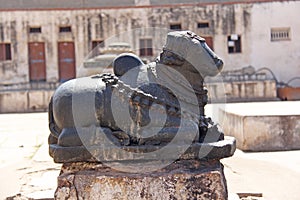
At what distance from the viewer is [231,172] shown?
5.16 metres

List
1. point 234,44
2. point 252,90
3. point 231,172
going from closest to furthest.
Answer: point 231,172 < point 252,90 < point 234,44

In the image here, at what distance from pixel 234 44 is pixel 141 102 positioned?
1765 centimetres

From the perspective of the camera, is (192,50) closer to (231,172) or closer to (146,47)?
(231,172)

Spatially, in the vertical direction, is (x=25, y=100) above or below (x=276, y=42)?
below

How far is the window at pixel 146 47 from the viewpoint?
772 inches

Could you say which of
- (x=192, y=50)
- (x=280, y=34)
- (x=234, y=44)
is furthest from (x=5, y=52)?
(x=192, y=50)

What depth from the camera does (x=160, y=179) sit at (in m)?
2.70

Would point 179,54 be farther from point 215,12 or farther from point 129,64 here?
point 215,12

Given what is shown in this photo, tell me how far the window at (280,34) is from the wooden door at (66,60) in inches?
359

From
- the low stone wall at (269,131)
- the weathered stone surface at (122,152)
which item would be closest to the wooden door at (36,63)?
the low stone wall at (269,131)

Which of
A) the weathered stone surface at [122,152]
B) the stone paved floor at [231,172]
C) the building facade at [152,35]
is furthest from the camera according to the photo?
the building facade at [152,35]

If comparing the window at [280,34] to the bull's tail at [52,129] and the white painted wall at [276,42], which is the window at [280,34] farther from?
the bull's tail at [52,129]

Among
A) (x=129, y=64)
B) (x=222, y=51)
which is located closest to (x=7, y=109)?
(x=222, y=51)

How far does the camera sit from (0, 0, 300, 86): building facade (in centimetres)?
1942
